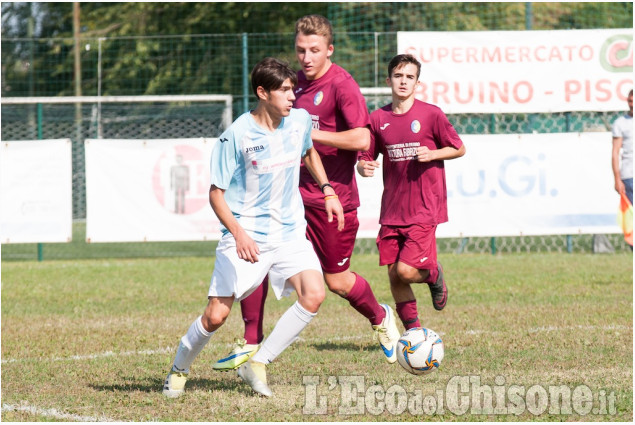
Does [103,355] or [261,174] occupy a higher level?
[261,174]

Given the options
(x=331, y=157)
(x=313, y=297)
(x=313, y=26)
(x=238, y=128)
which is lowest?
(x=313, y=297)

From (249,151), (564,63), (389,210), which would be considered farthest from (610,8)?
(249,151)

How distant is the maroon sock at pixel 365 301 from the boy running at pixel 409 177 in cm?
30

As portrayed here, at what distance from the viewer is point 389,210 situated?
Answer: 745 cm

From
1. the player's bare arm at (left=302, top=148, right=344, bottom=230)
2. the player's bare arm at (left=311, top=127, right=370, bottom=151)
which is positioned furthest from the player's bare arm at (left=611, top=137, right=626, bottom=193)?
the player's bare arm at (left=302, top=148, right=344, bottom=230)

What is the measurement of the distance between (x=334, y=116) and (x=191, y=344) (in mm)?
1934

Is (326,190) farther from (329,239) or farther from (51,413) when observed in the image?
(51,413)

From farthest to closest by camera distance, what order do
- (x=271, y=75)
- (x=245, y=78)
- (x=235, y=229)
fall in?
1. (x=245, y=78)
2. (x=271, y=75)
3. (x=235, y=229)

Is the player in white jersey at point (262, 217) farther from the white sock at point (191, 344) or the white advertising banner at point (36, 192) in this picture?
the white advertising banner at point (36, 192)

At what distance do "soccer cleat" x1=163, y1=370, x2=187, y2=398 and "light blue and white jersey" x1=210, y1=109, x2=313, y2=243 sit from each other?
869mm

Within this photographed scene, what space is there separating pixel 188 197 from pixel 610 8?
41.6ft

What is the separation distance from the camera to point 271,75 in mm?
5680

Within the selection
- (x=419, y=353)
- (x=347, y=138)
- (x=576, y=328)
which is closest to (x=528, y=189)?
(x=576, y=328)

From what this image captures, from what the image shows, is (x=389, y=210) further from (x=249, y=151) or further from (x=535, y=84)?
(x=535, y=84)
